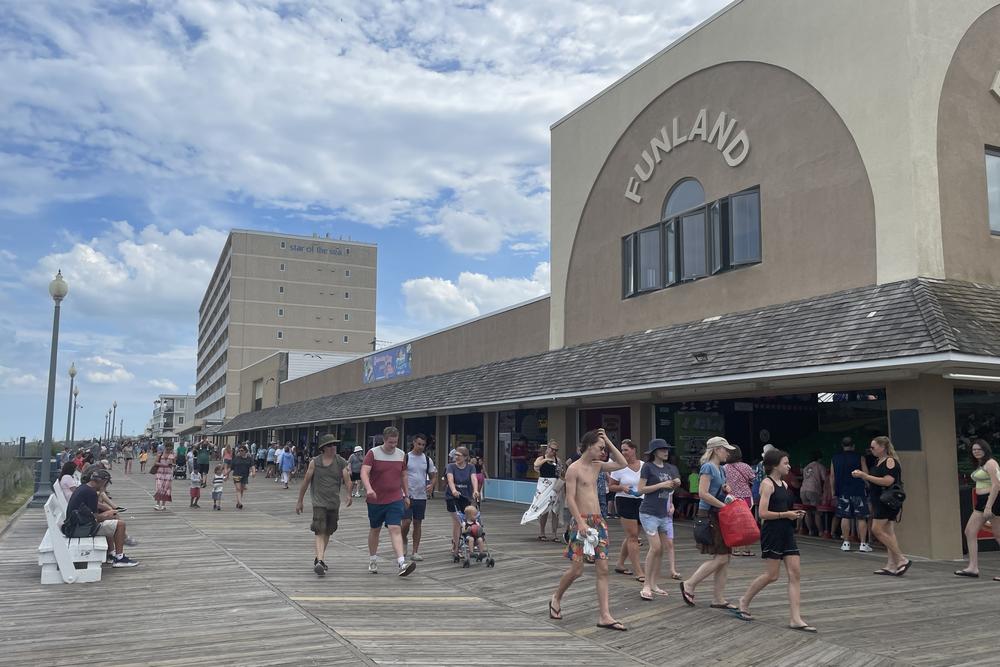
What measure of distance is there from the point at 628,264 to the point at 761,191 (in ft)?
13.7

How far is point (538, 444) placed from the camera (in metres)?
21.3

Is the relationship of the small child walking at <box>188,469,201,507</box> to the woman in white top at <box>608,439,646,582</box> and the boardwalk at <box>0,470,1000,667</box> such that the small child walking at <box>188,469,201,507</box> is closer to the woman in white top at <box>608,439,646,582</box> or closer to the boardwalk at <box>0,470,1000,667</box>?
the boardwalk at <box>0,470,1000,667</box>

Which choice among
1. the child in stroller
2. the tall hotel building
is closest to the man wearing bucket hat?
the child in stroller

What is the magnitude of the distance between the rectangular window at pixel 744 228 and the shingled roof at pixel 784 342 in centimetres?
108

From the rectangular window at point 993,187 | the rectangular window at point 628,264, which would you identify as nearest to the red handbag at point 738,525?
the rectangular window at point 993,187

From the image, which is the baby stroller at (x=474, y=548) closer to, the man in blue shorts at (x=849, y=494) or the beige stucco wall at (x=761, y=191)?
the man in blue shorts at (x=849, y=494)

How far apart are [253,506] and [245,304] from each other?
75.2 meters

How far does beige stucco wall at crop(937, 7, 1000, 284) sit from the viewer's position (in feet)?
39.6

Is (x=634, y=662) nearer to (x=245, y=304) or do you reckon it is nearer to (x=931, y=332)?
(x=931, y=332)

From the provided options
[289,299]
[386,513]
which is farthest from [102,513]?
[289,299]

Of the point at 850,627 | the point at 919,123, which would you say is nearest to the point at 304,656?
the point at 850,627

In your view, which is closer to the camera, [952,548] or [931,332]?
[931,332]

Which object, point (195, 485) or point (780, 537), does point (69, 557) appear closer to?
point (780, 537)

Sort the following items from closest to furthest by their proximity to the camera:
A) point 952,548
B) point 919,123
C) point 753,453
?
point 952,548 → point 919,123 → point 753,453
